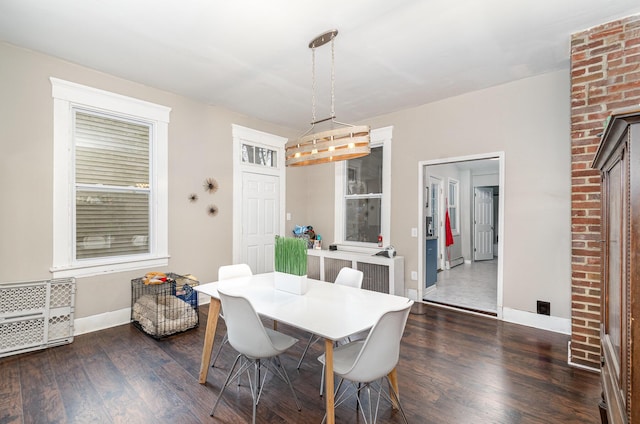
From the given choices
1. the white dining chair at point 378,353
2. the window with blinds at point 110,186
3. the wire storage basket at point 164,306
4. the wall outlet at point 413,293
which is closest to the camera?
the white dining chair at point 378,353

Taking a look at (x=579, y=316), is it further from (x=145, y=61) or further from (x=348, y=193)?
(x=145, y=61)

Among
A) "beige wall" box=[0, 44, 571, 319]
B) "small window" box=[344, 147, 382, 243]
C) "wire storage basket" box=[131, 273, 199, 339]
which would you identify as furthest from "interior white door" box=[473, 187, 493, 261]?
"wire storage basket" box=[131, 273, 199, 339]

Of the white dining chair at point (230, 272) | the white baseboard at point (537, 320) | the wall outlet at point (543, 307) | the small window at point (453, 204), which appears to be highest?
the small window at point (453, 204)

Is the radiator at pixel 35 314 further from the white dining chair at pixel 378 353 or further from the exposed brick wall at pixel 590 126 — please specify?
the exposed brick wall at pixel 590 126

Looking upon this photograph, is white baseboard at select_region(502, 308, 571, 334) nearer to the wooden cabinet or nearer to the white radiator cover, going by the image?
the white radiator cover

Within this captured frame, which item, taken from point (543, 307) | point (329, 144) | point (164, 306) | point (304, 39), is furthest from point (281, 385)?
point (543, 307)

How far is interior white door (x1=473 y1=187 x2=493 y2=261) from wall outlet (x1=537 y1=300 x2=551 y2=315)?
4642 mm

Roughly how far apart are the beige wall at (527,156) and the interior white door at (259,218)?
2.53 metres

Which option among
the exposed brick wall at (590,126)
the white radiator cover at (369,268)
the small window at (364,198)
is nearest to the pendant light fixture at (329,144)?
the exposed brick wall at (590,126)

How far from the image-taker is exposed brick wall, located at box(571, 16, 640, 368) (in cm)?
247

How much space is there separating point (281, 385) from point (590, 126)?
3344 millimetres

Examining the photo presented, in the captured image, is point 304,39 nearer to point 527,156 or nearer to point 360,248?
point 527,156

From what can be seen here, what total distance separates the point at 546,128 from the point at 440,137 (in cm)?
120

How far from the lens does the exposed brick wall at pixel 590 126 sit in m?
2.47
